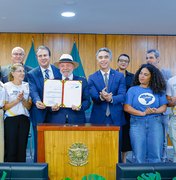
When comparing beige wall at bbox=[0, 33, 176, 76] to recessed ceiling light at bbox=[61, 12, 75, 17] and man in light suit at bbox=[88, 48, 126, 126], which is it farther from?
man in light suit at bbox=[88, 48, 126, 126]

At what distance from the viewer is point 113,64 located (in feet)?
24.5

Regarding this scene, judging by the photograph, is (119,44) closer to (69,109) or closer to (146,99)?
(146,99)

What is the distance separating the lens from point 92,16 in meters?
5.79

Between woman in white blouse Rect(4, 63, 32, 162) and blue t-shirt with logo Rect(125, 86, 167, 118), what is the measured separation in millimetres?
1085

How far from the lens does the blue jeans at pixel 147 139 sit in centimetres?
308

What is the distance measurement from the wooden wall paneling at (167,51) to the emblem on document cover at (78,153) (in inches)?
218

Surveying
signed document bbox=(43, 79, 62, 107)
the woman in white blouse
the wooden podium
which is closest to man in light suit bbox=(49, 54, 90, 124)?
signed document bbox=(43, 79, 62, 107)

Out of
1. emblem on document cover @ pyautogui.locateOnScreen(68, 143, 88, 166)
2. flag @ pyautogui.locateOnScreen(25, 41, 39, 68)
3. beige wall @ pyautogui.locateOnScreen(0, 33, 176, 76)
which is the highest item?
beige wall @ pyautogui.locateOnScreen(0, 33, 176, 76)

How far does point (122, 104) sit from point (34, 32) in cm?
460

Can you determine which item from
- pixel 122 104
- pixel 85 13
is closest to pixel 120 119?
pixel 122 104

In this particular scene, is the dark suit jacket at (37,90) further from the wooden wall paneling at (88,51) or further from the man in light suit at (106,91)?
the wooden wall paneling at (88,51)

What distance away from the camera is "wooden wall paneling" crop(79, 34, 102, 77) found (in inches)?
295

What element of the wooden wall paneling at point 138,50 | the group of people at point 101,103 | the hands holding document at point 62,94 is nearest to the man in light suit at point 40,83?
the group of people at point 101,103

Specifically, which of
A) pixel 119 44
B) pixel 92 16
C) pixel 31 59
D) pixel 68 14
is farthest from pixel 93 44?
pixel 68 14
